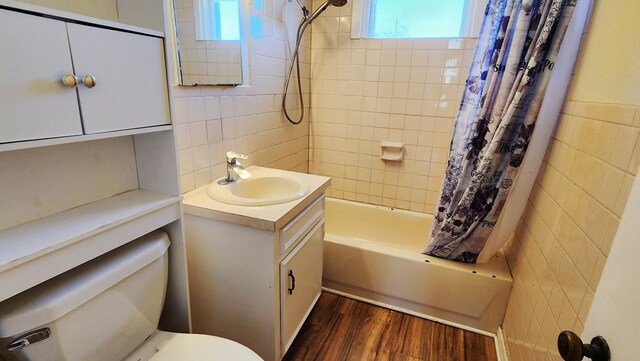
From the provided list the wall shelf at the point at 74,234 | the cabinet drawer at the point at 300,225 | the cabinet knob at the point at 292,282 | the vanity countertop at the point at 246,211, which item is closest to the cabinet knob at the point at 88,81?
the wall shelf at the point at 74,234

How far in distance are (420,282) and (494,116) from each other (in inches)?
39.1

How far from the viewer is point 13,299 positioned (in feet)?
2.44

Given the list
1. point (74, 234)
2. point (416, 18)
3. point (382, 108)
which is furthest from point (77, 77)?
point (416, 18)

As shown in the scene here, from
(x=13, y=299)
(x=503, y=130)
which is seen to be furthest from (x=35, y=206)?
(x=503, y=130)

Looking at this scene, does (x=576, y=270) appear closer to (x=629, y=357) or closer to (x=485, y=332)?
(x=629, y=357)

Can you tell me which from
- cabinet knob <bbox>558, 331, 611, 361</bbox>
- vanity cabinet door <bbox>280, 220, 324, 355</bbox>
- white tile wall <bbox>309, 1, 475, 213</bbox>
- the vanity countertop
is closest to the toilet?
the vanity countertop

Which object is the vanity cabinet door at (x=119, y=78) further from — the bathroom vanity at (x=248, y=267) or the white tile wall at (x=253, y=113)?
the bathroom vanity at (x=248, y=267)

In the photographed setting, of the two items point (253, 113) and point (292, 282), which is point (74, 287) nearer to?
point (292, 282)

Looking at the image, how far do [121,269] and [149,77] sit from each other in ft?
1.82

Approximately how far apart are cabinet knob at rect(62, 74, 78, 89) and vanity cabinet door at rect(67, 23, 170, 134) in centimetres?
2

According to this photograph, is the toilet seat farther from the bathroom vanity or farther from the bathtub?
the bathtub

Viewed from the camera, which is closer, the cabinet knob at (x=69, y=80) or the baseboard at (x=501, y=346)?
the cabinet knob at (x=69, y=80)

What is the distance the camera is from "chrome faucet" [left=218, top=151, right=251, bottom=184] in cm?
157

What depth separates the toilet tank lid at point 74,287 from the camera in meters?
0.71
